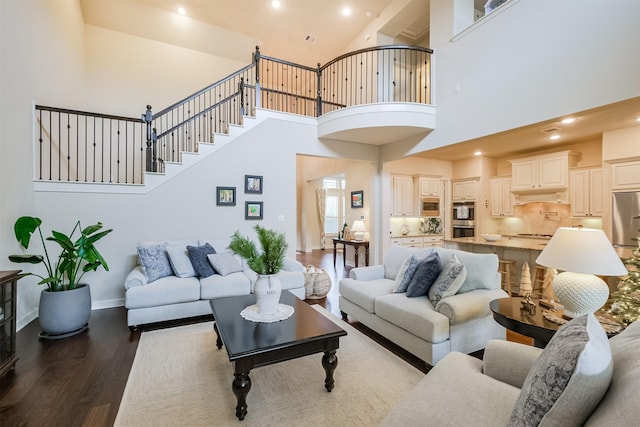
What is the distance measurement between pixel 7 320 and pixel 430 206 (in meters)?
7.43

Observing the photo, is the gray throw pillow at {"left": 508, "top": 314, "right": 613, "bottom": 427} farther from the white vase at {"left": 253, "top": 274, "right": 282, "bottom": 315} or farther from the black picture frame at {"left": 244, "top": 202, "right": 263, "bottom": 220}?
the black picture frame at {"left": 244, "top": 202, "right": 263, "bottom": 220}

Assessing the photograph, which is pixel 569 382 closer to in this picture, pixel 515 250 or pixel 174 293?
pixel 174 293

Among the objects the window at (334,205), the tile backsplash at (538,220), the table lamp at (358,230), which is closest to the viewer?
the tile backsplash at (538,220)

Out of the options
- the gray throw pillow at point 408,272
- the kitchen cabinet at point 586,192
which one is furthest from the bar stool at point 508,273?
the gray throw pillow at point 408,272

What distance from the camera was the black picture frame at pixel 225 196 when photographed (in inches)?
194

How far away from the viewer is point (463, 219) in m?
7.26

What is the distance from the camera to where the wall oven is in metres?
7.02

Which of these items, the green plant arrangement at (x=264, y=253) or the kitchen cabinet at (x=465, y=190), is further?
the kitchen cabinet at (x=465, y=190)

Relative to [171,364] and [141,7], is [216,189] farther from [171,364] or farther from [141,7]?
[141,7]

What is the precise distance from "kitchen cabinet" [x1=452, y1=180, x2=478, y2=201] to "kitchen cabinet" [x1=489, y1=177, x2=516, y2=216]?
399mm

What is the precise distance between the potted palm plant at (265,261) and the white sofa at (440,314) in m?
1.21

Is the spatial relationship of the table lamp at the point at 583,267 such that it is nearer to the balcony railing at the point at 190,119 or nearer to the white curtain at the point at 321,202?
the balcony railing at the point at 190,119

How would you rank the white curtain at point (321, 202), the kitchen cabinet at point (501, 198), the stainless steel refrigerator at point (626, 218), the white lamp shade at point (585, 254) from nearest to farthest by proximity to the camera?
the white lamp shade at point (585, 254)
the stainless steel refrigerator at point (626, 218)
the kitchen cabinet at point (501, 198)
the white curtain at point (321, 202)

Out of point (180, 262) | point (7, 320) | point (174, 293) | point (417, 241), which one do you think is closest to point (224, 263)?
point (180, 262)
